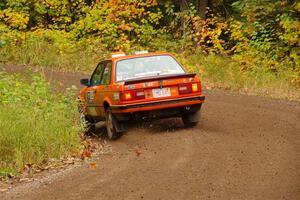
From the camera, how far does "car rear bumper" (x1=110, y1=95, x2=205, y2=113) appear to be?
1064cm

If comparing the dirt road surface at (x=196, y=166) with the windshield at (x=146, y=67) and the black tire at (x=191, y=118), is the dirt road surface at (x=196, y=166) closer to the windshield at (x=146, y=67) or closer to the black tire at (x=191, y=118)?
the black tire at (x=191, y=118)

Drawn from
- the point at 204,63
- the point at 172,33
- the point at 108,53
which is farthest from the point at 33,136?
the point at 172,33

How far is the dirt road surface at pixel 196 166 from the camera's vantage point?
6.85 meters

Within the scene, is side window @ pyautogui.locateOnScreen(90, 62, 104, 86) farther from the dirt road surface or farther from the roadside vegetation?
the dirt road surface

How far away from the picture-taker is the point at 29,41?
26.2m

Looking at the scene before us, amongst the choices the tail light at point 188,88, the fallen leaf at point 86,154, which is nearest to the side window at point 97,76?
the tail light at point 188,88

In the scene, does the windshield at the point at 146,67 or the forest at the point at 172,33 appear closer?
the windshield at the point at 146,67

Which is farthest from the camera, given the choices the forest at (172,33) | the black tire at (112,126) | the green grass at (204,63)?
the forest at (172,33)

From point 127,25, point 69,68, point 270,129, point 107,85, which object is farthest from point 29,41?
point 270,129

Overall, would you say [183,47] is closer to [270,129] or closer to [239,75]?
[239,75]

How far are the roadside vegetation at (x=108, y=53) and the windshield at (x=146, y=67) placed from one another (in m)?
1.41

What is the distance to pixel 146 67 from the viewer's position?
11.6 meters

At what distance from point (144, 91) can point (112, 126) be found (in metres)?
1.02

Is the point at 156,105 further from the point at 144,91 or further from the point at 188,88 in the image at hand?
the point at 188,88
